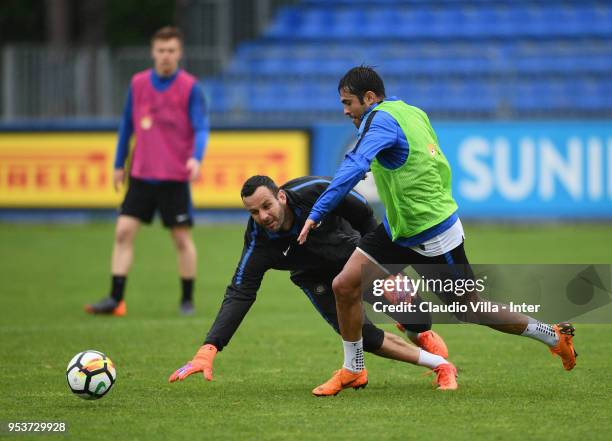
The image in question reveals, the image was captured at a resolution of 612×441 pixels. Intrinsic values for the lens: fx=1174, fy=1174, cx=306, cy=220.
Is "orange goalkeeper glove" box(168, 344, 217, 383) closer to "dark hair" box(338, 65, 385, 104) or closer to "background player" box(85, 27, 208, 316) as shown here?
"dark hair" box(338, 65, 385, 104)

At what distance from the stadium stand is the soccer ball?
1356 cm

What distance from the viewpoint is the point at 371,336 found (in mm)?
7125

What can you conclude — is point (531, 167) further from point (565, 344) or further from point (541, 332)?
point (541, 332)

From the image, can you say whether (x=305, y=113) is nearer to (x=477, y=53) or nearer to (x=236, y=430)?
(x=477, y=53)

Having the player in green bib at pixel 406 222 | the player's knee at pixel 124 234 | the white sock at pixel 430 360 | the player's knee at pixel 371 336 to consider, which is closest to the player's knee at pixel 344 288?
the player in green bib at pixel 406 222

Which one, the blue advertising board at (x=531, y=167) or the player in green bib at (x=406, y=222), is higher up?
the player in green bib at (x=406, y=222)

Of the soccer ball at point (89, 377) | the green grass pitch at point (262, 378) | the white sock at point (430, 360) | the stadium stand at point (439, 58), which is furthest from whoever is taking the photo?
the stadium stand at point (439, 58)

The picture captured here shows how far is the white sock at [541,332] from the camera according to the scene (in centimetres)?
683

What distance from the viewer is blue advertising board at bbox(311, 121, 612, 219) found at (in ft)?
58.7

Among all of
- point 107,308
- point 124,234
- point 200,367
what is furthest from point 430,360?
point 107,308

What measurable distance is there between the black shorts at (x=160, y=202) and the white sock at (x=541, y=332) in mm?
4793

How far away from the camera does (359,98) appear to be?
265 inches

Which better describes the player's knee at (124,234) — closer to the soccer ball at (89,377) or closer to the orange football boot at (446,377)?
the soccer ball at (89,377)

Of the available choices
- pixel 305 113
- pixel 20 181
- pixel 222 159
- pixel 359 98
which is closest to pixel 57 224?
pixel 20 181
